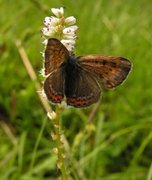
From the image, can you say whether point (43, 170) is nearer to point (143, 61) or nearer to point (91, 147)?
point (91, 147)

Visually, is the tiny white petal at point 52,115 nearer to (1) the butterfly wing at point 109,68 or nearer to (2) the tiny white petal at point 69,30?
(1) the butterfly wing at point 109,68

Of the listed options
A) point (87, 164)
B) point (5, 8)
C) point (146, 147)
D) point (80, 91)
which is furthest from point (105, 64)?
point (5, 8)

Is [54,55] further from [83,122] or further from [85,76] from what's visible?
A: [83,122]

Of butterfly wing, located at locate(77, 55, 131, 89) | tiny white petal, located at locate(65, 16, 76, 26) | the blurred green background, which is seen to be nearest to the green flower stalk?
Answer: tiny white petal, located at locate(65, 16, 76, 26)

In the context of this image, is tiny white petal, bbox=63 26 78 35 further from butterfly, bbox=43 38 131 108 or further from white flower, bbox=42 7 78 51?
butterfly, bbox=43 38 131 108

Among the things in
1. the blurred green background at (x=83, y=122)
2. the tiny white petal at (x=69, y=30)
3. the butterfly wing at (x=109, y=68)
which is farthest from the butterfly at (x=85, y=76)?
the blurred green background at (x=83, y=122)
